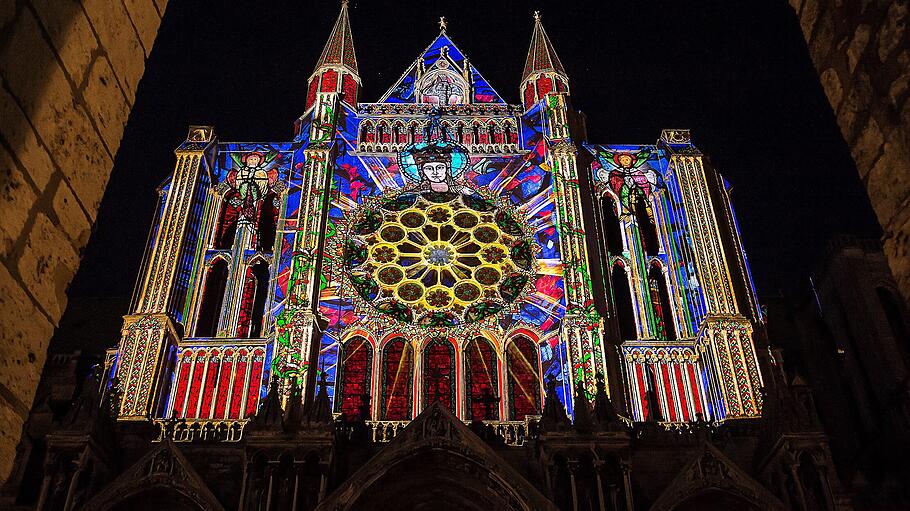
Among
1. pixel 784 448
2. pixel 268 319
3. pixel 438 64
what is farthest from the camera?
pixel 438 64

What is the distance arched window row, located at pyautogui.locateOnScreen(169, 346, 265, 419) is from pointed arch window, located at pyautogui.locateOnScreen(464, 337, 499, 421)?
4302 millimetres

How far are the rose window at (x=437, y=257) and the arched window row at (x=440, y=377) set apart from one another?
776mm

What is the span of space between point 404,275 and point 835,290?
39.2 ft

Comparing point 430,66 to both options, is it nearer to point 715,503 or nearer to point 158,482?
point 158,482

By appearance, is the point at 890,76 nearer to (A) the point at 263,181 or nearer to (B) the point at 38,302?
(B) the point at 38,302

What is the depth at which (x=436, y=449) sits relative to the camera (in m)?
13.7

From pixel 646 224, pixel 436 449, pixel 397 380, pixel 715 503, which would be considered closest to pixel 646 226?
pixel 646 224

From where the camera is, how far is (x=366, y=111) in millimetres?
22969

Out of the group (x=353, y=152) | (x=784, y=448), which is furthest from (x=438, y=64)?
(x=784, y=448)

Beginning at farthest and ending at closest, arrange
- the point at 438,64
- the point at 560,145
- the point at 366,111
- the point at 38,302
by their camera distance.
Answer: the point at 438,64 → the point at 366,111 → the point at 560,145 → the point at 38,302

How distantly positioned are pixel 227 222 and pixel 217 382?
15.9ft

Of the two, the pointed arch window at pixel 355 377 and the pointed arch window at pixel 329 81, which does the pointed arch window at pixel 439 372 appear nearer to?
the pointed arch window at pixel 355 377

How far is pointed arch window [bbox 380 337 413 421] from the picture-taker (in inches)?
694

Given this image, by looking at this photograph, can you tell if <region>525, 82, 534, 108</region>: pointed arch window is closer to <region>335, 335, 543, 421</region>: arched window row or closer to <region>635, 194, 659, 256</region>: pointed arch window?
<region>635, 194, 659, 256</region>: pointed arch window
